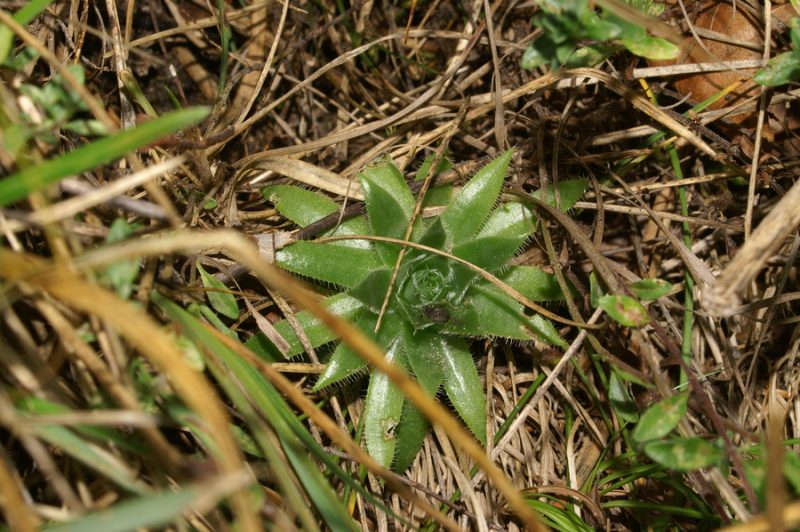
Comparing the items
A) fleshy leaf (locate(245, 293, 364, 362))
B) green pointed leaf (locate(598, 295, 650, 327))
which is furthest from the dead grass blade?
fleshy leaf (locate(245, 293, 364, 362))

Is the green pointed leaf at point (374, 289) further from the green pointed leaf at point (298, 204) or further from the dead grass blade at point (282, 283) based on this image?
the dead grass blade at point (282, 283)

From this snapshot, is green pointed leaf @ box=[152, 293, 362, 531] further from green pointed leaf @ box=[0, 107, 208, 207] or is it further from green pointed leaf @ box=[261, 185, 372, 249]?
green pointed leaf @ box=[261, 185, 372, 249]

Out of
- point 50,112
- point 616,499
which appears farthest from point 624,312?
point 50,112

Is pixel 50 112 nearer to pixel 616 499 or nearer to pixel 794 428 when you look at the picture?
pixel 616 499

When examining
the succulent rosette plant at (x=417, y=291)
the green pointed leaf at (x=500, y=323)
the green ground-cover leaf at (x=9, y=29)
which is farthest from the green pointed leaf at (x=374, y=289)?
the green ground-cover leaf at (x=9, y=29)

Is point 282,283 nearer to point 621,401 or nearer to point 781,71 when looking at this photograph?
A: point 621,401

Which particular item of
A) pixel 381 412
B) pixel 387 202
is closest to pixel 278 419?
pixel 381 412
